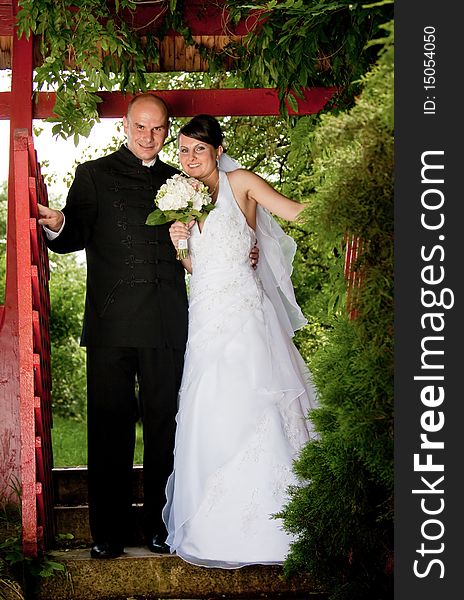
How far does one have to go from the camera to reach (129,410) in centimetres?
469

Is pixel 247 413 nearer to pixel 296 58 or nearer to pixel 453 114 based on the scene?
pixel 296 58

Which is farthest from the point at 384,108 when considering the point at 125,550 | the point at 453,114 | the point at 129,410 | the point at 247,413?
the point at 125,550

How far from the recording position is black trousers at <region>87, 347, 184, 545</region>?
464cm

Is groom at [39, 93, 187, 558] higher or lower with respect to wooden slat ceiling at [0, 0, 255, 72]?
lower

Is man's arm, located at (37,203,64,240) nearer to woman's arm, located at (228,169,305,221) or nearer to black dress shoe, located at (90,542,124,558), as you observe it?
woman's arm, located at (228,169,305,221)

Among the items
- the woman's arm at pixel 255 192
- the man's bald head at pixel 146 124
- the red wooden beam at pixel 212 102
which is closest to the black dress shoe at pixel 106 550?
the woman's arm at pixel 255 192

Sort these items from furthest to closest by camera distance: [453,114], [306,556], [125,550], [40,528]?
[125,550] < [40,528] < [306,556] < [453,114]

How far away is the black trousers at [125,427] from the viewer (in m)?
4.64

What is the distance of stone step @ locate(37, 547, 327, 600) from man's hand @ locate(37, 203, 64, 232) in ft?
4.90

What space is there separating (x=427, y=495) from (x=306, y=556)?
1.03m

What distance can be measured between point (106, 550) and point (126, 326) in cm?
103

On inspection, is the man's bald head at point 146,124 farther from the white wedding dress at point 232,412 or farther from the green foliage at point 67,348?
the green foliage at point 67,348

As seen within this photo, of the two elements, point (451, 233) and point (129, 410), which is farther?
point (129, 410)

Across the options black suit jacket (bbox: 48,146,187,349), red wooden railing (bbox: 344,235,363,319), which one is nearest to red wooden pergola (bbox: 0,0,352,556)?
black suit jacket (bbox: 48,146,187,349)
